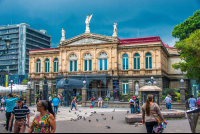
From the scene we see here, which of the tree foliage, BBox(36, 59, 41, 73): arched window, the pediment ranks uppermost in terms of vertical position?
the tree foliage

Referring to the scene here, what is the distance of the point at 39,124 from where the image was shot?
5941 millimetres

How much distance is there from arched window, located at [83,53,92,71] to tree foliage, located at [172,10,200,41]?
1439cm

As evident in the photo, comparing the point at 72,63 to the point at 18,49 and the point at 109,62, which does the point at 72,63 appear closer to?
the point at 109,62

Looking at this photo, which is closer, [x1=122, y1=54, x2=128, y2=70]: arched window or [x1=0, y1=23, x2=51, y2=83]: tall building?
[x1=122, y1=54, x2=128, y2=70]: arched window

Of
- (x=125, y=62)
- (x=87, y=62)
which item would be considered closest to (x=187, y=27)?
(x=125, y=62)

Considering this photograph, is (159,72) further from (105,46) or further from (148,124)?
(148,124)

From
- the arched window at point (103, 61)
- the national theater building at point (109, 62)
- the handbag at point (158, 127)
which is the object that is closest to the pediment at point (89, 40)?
the national theater building at point (109, 62)

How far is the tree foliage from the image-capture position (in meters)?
34.6

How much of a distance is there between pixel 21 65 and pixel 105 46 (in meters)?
58.7

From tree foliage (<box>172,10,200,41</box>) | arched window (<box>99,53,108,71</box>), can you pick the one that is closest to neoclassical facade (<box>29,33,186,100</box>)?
arched window (<box>99,53,108,71</box>)

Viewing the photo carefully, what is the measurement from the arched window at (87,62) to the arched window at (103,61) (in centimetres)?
186

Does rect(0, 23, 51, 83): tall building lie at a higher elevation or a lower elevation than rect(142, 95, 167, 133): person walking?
higher

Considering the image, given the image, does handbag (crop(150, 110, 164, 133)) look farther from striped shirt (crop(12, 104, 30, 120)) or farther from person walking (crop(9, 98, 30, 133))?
striped shirt (crop(12, 104, 30, 120))

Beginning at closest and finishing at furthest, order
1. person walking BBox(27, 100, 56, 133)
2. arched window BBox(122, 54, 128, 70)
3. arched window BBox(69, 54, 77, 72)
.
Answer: person walking BBox(27, 100, 56, 133) → arched window BBox(122, 54, 128, 70) → arched window BBox(69, 54, 77, 72)
